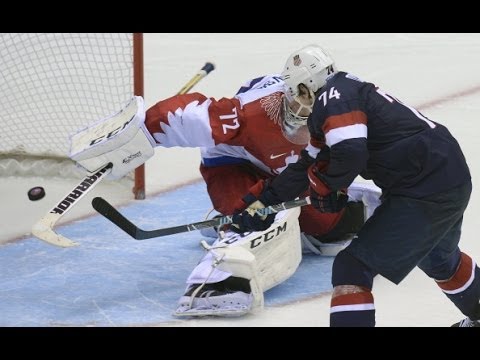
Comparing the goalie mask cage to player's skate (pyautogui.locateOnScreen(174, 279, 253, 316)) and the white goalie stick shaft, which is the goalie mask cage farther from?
player's skate (pyautogui.locateOnScreen(174, 279, 253, 316))

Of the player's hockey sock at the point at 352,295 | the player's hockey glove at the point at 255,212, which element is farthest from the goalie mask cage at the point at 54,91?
the player's hockey sock at the point at 352,295

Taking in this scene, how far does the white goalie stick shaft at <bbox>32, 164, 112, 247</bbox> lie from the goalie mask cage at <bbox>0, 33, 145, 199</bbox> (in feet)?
2.68

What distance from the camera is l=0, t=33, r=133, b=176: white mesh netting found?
5.41 m

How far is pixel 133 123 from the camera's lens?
424 centimetres

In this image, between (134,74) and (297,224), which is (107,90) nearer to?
(134,74)

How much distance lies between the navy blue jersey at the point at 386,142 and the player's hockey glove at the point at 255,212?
12.5 inches

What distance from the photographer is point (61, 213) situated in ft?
13.9

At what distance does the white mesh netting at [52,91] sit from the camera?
541 cm

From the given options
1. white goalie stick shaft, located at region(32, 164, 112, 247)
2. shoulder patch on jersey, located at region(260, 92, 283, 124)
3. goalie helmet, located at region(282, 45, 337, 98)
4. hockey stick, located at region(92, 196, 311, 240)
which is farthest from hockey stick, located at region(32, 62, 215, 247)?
goalie helmet, located at region(282, 45, 337, 98)

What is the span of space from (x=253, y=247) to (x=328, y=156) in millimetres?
644

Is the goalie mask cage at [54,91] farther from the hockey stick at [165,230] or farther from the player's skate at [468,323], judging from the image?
the player's skate at [468,323]

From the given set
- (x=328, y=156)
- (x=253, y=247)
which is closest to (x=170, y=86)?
(x=253, y=247)

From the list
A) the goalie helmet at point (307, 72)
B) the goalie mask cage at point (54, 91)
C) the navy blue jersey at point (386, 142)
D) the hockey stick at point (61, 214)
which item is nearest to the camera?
the navy blue jersey at point (386, 142)

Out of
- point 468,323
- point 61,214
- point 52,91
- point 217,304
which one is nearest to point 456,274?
point 468,323
